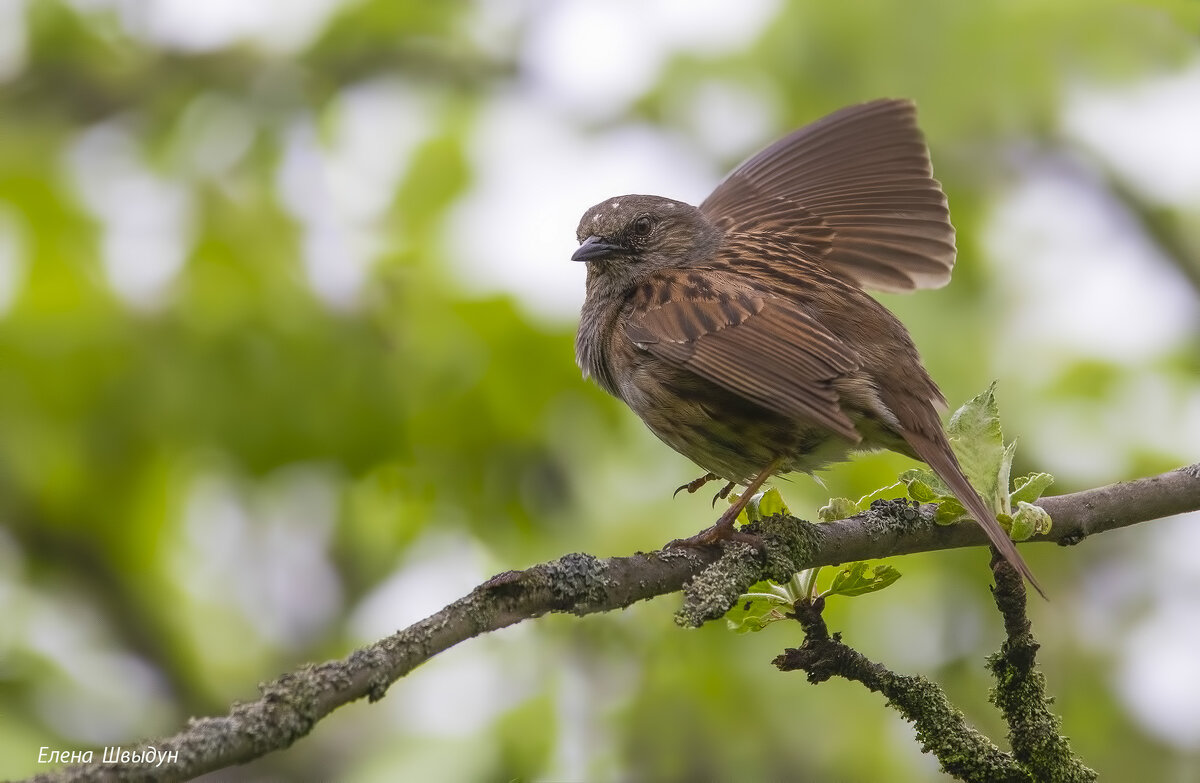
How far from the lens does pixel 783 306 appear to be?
4.02 metres

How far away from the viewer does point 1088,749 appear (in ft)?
17.2

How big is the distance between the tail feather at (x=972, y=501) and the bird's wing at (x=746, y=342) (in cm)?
24

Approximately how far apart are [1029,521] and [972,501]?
138 millimetres

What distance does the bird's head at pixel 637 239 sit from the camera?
4754 millimetres

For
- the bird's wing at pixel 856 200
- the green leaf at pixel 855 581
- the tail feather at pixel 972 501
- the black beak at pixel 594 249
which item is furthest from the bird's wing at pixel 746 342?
the bird's wing at pixel 856 200

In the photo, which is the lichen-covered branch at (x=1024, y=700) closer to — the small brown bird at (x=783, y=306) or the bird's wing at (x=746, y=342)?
the small brown bird at (x=783, y=306)

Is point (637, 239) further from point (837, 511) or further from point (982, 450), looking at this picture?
point (982, 450)

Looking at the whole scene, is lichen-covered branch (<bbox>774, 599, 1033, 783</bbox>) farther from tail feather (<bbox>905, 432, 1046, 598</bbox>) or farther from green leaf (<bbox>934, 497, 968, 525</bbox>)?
green leaf (<bbox>934, 497, 968, 525</bbox>)

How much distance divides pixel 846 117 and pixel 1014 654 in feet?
10.5

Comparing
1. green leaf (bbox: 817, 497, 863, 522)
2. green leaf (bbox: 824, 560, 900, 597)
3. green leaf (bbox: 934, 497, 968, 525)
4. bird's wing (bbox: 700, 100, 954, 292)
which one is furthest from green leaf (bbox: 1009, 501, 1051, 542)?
bird's wing (bbox: 700, 100, 954, 292)

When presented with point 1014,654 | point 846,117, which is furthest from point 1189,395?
point 1014,654

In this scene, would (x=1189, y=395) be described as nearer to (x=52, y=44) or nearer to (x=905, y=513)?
(x=905, y=513)

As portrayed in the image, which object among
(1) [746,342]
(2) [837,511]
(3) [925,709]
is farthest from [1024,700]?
(1) [746,342]

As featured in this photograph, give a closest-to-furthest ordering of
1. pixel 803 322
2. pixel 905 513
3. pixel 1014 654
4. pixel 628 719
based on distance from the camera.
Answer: pixel 1014 654 < pixel 905 513 < pixel 803 322 < pixel 628 719
